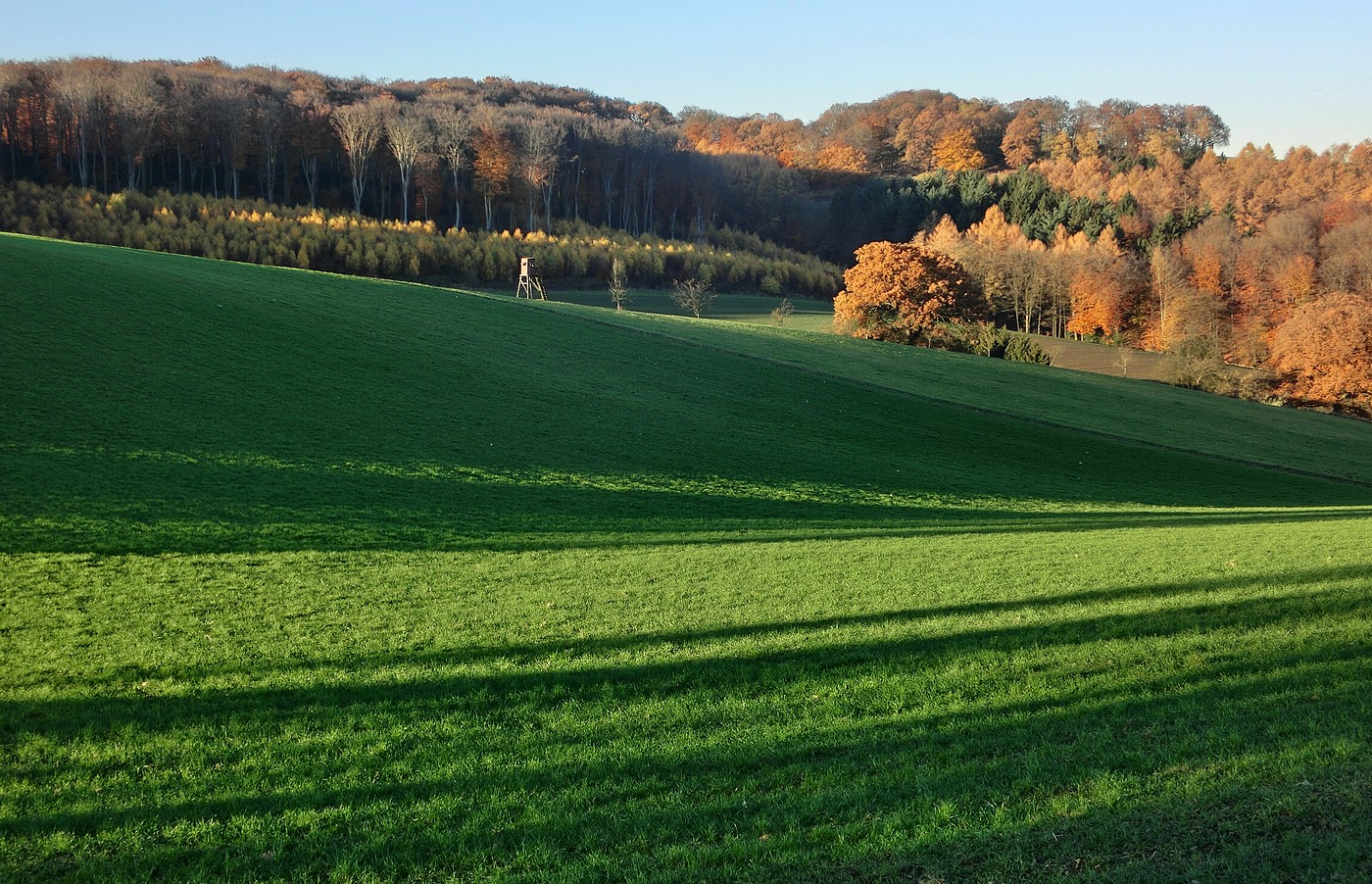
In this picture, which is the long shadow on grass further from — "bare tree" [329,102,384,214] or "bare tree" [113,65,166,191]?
"bare tree" [329,102,384,214]

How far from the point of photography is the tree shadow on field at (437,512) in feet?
49.3

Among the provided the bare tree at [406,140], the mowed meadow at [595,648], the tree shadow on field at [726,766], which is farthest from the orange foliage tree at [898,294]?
the tree shadow on field at [726,766]

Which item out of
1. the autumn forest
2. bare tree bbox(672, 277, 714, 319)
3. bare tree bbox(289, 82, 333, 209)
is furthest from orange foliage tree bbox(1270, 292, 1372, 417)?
bare tree bbox(289, 82, 333, 209)

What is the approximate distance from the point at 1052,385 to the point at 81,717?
2031 inches

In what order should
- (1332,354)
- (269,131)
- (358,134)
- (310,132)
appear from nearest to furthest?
(1332,354) < (269,131) < (358,134) < (310,132)

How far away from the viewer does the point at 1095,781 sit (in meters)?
6.90

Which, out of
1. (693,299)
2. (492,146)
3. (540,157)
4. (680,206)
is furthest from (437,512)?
(680,206)

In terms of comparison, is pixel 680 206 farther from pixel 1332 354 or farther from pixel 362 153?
pixel 1332 354

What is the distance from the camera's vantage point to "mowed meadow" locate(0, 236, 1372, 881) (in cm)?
627

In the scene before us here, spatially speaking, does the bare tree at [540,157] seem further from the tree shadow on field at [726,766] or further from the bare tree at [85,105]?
the tree shadow on field at [726,766]

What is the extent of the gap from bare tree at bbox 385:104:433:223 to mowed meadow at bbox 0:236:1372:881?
71.3 meters

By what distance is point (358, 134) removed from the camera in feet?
318

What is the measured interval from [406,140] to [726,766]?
99.8 metres

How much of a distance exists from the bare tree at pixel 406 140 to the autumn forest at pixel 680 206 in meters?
0.45
